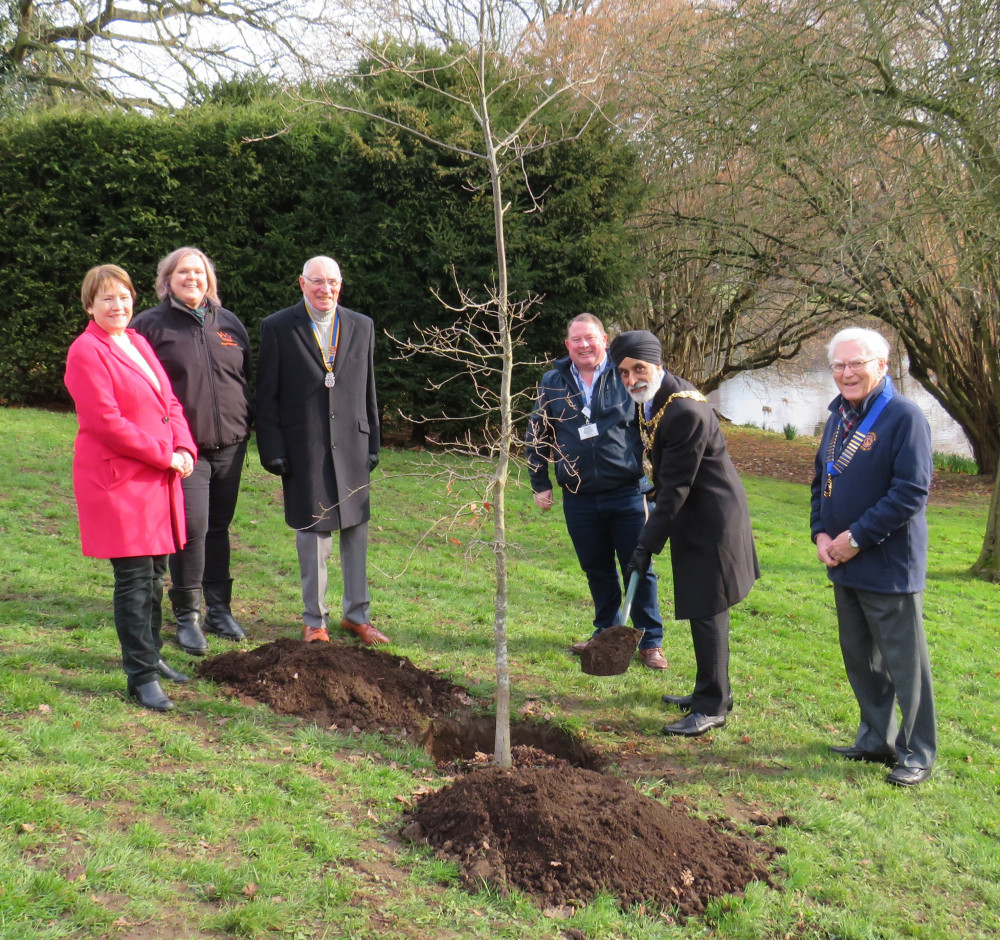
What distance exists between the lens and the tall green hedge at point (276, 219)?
11289 millimetres

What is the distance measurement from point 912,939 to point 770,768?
1248 mm

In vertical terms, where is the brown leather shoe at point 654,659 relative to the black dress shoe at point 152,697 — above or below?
below

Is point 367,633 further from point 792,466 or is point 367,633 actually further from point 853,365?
point 792,466

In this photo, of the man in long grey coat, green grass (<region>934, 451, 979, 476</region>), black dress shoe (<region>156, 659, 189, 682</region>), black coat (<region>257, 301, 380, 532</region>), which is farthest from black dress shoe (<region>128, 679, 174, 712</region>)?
green grass (<region>934, 451, 979, 476</region>)

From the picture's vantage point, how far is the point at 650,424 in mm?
4664

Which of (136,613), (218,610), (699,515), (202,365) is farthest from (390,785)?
(202,365)

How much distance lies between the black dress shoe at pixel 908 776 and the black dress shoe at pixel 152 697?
3494 mm

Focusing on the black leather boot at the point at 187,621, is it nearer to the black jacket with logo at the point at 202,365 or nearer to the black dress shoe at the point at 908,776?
the black jacket with logo at the point at 202,365

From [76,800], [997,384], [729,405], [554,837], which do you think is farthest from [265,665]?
[729,405]

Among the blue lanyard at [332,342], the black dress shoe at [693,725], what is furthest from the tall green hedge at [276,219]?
the black dress shoe at [693,725]

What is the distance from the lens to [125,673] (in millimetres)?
4523

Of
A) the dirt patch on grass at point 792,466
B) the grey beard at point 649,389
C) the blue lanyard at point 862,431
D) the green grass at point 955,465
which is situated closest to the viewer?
the blue lanyard at point 862,431

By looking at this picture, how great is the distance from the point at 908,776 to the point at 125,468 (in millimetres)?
4008

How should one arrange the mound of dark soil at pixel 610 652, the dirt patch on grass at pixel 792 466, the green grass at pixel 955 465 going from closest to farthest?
the mound of dark soil at pixel 610 652 < the dirt patch on grass at pixel 792 466 < the green grass at pixel 955 465
